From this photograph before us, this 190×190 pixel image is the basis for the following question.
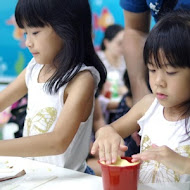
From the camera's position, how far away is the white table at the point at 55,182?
1.18 meters

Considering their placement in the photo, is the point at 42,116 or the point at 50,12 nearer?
the point at 50,12

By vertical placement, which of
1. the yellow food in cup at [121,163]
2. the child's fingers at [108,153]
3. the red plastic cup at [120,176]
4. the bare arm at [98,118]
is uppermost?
the child's fingers at [108,153]

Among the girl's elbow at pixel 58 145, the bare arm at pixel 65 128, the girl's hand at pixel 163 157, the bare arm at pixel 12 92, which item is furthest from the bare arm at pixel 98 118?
the girl's hand at pixel 163 157

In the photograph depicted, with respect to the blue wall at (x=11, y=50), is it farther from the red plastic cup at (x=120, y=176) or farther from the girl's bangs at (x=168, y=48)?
the red plastic cup at (x=120, y=176)

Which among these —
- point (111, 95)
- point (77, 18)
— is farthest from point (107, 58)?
point (77, 18)

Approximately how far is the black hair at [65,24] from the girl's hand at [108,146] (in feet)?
1.40

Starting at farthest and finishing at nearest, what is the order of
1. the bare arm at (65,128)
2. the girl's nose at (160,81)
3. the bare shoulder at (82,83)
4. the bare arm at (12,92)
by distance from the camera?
the bare arm at (12,92) < the bare shoulder at (82,83) < the bare arm at (65,128) < the girl's nose at (160,81)

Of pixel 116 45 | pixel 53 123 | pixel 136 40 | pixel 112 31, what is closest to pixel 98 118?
pixel 136 40

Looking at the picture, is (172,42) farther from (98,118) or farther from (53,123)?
(98,118)

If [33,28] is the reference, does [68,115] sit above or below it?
below

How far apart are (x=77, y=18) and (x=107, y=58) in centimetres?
381

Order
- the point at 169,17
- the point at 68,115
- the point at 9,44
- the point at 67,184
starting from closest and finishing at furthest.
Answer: the point at 67,184
the point at 169,17
the point at 68,115
the point at 9,44

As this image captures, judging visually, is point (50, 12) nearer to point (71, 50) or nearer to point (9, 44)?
point (71, 50)

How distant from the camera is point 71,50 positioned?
162 centimetres
